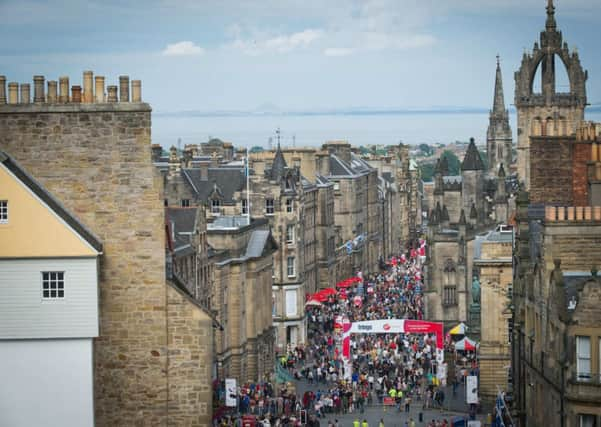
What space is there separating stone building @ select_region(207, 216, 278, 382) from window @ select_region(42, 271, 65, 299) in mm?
40621

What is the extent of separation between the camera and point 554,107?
121 metres

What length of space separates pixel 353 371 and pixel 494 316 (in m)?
12.5

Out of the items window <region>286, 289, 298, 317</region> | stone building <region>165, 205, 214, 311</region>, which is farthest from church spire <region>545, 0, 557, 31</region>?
stone building <region>165, 205, 214, 311</region>

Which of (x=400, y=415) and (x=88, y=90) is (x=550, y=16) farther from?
(x=88, y=90)

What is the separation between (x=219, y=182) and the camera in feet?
300

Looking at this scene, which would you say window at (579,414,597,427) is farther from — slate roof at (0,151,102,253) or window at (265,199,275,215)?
window at (265,199,275,215)

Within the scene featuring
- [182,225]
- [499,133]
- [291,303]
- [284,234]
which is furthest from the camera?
[499,133]

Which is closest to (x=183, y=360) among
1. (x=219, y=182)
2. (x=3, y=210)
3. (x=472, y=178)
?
(x=3, y=210)

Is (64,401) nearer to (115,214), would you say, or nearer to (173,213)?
(115,214)

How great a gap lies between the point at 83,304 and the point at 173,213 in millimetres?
36892

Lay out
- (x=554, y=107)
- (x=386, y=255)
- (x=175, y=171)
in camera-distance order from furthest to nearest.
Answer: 1. (x=386, y=255)
2. (x=554, y=107)
3. (x=175, y=171)

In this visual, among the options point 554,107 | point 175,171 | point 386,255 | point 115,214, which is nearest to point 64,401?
point 115,214

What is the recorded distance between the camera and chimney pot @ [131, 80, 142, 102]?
100 feet

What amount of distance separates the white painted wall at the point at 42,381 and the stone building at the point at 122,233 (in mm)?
609
